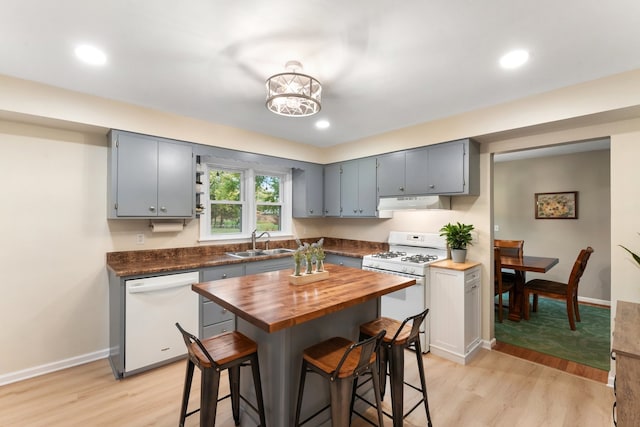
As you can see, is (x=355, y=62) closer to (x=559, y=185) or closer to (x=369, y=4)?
(x=369, y=4)

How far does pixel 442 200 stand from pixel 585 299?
12.4ft

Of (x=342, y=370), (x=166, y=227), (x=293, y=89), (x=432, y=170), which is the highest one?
A: (x=293, y=89)

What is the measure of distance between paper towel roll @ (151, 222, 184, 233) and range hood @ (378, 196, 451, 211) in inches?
99.8

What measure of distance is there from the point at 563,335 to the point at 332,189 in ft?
11.5

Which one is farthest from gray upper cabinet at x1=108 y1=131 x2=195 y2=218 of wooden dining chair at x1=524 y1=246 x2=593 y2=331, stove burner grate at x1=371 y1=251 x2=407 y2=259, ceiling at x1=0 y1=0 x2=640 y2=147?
wooden dining chair at x1=524 y1=246 x2=593 y2=331

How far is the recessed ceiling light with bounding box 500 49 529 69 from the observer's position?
1.99m

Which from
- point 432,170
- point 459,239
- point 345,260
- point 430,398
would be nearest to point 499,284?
point 459,239

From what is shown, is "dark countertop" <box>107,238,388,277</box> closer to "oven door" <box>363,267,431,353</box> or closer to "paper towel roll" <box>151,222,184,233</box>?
"paper towel roll" <box>151,222,184,233</box>

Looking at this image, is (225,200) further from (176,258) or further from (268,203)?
(176,258)

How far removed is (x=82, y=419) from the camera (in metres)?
2.12

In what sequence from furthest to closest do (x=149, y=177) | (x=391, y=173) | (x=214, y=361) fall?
(x=391, y=173) → (x=149, y=177) → (x=214, y=361)

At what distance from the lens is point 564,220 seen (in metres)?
5.16

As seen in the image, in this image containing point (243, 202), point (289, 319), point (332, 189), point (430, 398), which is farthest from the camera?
point (332, 189)

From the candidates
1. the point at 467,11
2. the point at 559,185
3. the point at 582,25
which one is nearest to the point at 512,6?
the point at 467,11
